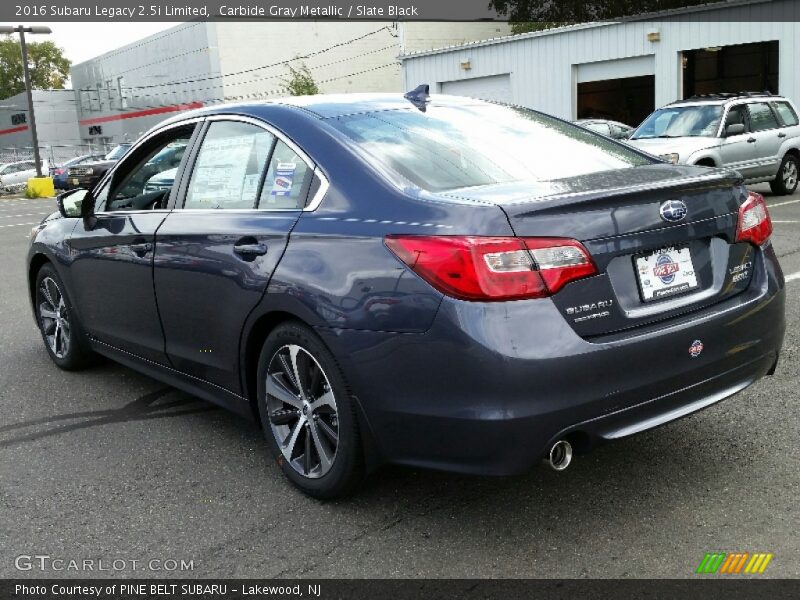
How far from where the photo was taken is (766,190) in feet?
56.7

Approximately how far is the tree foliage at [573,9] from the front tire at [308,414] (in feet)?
136

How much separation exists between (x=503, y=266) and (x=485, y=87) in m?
28.0

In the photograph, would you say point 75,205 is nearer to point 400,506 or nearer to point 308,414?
point 308,414

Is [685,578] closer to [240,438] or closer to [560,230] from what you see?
[560,230]

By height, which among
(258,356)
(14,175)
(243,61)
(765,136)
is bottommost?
(14,175)

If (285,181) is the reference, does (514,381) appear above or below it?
below

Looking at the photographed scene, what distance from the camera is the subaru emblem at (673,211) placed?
315cm

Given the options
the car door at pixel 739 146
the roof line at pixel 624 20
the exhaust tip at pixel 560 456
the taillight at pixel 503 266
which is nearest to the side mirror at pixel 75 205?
the taillight at pixel 503 266

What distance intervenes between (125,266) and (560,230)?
2.53 meters

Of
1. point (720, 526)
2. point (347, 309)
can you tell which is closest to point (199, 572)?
point (347, 309)

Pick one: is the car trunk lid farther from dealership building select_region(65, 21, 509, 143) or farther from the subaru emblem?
dealership building select_region(65, 21, 509, 143)

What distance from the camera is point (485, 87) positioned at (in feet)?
97.9

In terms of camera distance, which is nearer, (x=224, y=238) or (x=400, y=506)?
(x=400, y=506)

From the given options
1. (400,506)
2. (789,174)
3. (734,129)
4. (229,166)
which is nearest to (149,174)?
(229,166)
